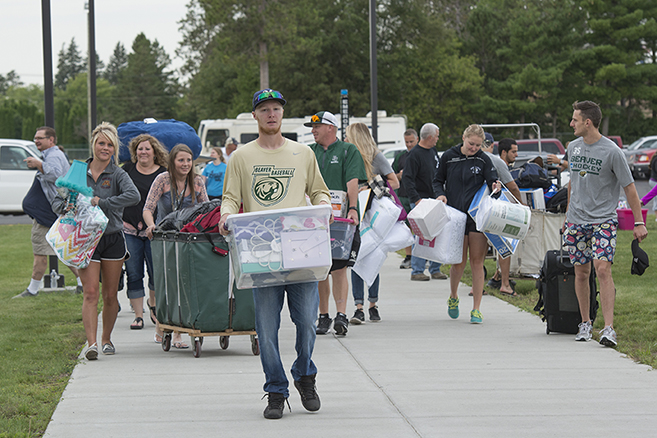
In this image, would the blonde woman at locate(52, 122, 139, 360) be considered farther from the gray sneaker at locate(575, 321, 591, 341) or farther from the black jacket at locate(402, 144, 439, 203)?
the black jacket at locate(402, 144, 439, 203)

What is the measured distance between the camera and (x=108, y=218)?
6848 millimetres

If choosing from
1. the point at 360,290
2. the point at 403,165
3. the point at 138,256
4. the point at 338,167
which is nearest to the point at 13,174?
the point at 403,165

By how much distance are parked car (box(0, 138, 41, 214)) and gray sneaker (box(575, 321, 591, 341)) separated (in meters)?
18.0

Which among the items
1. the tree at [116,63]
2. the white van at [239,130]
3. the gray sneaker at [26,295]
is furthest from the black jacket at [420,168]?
the tree at [116,63]

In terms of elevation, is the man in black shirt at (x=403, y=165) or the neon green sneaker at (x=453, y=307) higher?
the man in black shirt at (x=403, y=165)

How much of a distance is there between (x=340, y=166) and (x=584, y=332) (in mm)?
2552

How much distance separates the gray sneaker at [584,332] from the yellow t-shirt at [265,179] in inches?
140

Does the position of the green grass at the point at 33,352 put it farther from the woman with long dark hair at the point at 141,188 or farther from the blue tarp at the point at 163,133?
the blue tarp at the point at 163,133

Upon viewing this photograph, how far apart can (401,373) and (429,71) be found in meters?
46.2

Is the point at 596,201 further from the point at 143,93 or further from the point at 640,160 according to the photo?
the point at 143,93

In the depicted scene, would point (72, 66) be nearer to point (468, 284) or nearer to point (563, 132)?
point (563, 132)

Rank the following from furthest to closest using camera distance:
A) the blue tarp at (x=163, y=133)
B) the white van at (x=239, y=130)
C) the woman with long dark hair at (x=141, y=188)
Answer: the white van at (x=239, y=130) < the blue tarp at (x=163, y=133) < the woman with long dark hair at (x=141, y=188)

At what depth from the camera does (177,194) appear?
24.3ft

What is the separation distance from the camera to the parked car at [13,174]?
2269 cm
